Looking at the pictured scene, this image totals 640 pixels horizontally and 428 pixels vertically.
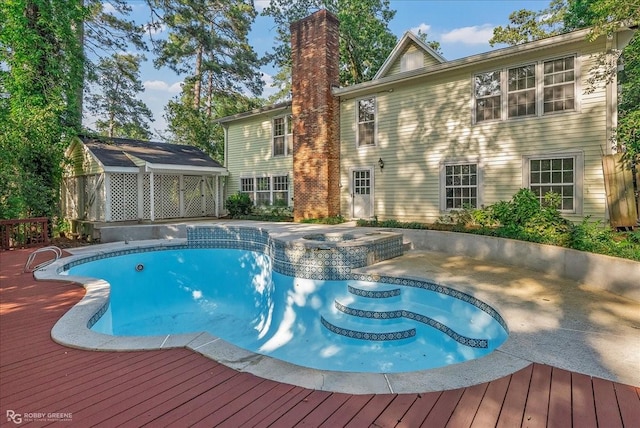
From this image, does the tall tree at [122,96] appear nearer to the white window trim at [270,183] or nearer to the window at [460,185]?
the white window trim at [270,183]

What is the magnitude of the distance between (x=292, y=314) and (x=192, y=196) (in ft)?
36.0

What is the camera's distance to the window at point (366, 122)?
39.1 feet

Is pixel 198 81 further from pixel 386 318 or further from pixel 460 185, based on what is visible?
pixel 386 318

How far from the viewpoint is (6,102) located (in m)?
11.0

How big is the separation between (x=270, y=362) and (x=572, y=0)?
1957 centimetres

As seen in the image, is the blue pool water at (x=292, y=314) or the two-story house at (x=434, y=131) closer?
the blue pool water at (x=292, y=314)

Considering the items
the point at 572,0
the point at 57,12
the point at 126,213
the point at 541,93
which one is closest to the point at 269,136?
the point at 126,213

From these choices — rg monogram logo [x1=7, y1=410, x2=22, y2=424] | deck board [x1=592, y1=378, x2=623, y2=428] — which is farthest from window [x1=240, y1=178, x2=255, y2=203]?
deck board [x1=592, y1=378, x2=623, y2=428]

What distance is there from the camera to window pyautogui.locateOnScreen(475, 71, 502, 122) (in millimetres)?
9391

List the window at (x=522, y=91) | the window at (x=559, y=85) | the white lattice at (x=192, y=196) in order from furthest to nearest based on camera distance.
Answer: the white lattice at (x=192, y=196) < the window at (x=522, y=91) < the window at (x=559, y=85)

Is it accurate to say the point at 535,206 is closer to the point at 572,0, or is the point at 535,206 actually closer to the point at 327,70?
the point at 327,70

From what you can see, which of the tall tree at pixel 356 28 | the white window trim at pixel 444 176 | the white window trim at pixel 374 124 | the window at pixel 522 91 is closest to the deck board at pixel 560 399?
the white window trim at pixel 444 176

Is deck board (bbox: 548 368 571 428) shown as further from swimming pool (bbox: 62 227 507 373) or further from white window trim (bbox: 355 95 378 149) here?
white window trim (bbox: 355 95 378 149)

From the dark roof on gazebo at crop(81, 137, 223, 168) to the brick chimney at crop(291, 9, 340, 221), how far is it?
5.18m
